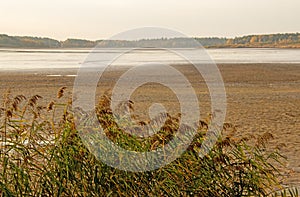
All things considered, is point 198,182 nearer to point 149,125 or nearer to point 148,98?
point 149,125

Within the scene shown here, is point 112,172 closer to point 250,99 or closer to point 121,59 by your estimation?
point 250,99

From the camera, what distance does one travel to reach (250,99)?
67.6 ft

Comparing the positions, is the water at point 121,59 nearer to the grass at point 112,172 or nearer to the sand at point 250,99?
the sand at point 250,99

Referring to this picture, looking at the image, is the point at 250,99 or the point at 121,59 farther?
the point at 121,59

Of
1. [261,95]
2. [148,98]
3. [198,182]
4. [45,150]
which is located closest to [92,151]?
[45,150]

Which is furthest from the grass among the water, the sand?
the water

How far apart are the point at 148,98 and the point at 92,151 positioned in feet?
52.1

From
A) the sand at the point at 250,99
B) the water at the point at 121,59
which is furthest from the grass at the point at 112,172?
the water at the point at 121,59

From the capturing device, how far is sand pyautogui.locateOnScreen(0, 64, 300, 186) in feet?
44.1

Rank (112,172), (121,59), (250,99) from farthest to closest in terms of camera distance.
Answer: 1. (121,59)
2. (250,99)
3. (112,172)

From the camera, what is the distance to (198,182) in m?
4.68

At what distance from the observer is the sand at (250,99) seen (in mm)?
13442

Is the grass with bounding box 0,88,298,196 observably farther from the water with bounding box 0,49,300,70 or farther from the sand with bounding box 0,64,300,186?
the water with bounding box 0,49,300,70

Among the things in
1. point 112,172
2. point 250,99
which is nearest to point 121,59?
point 250,99
